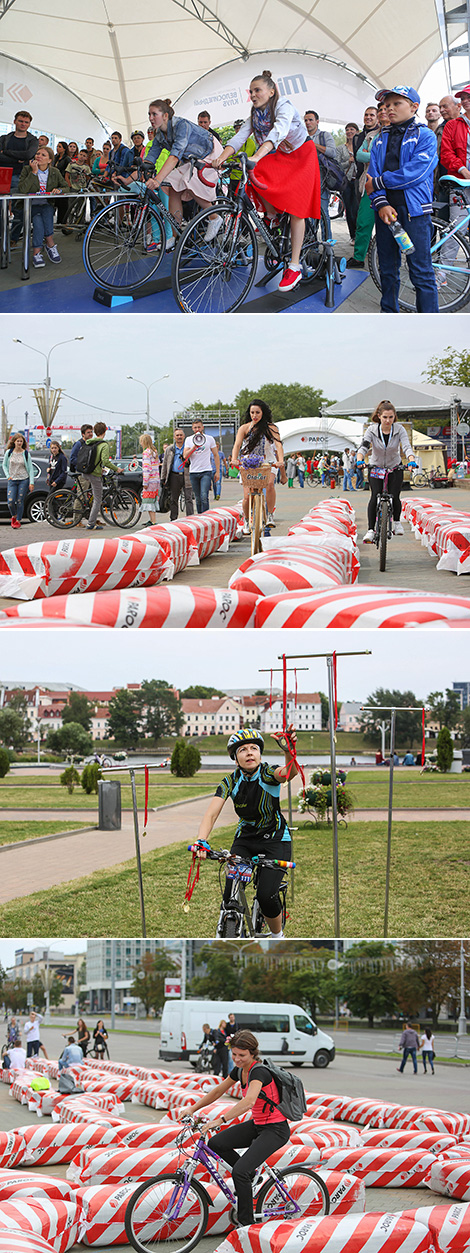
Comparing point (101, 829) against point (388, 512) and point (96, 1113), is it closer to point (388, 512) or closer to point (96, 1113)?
point (96, 1113)

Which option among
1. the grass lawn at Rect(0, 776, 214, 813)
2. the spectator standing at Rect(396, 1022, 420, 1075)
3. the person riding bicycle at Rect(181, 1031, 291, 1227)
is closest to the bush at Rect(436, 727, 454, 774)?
the grass lawn at Rect(0, 776, 214, 813)

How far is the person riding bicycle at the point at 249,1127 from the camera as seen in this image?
454cm

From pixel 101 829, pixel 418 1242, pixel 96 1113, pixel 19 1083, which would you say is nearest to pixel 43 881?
pixel 101 829

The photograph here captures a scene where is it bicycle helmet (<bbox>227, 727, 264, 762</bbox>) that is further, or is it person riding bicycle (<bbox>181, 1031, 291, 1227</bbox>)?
bicycle helmet (<bbox>227, 727, 264, 762</bbox>)

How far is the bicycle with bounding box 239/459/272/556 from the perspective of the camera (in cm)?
786

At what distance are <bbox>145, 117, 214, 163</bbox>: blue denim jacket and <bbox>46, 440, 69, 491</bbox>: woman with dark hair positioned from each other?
2439mm

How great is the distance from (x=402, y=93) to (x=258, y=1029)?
9.86 m

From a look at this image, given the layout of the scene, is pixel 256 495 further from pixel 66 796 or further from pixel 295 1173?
pixel 295 1173

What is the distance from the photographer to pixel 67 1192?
17.2ft

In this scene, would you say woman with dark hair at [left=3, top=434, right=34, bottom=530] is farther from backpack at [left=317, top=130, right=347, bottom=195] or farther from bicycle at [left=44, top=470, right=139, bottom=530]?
backpack at [left=317, top=130, right=347, bottom=195]

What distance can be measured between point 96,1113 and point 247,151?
23.3 feet

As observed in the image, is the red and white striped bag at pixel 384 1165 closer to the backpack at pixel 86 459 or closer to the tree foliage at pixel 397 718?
the tree foliage at pixel 397 718

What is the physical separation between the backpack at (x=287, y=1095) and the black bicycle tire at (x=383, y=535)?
4.17m

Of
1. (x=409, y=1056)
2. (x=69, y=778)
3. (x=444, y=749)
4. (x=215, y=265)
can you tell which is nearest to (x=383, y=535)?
(x=444, y=749)
